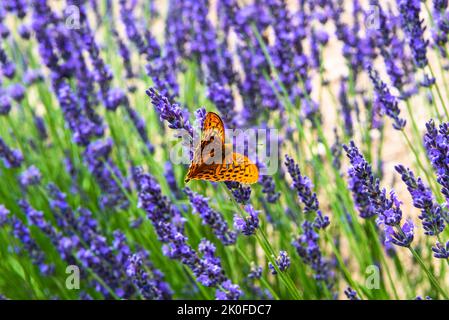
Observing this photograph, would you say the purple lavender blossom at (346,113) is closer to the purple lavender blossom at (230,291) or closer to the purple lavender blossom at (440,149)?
the purple lavender blossom at (230,291)

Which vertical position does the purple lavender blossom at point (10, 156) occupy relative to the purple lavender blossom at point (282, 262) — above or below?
above

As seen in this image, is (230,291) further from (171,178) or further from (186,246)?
(171,178)

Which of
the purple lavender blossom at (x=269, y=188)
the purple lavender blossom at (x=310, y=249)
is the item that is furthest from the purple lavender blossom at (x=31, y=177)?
the purple lavender blossom at (x=310, y=249)

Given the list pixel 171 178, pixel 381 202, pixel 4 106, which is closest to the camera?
pixel 381 202

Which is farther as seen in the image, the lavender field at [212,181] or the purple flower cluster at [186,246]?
→ the lavender field at [212,181]

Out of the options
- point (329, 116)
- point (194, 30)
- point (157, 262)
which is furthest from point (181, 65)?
point (329, 116)

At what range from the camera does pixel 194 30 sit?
3.60 m

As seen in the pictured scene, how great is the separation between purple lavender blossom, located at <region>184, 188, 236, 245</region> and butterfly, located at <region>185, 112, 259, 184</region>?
417mm

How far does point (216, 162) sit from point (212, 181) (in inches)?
15.3

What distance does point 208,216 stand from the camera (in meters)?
2.03

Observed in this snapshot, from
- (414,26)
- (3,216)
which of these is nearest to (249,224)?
(414,26)

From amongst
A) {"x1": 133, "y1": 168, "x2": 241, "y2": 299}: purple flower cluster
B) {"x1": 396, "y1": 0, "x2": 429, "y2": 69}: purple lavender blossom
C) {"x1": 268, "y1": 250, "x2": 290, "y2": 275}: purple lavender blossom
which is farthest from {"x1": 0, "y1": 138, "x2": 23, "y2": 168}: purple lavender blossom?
{"x1": 396, "y1": 0, "x2": 429, "y2": 69}: purple lavender blossom

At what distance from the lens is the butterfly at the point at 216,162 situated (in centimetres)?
152

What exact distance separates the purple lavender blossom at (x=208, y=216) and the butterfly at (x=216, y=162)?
0.42m
